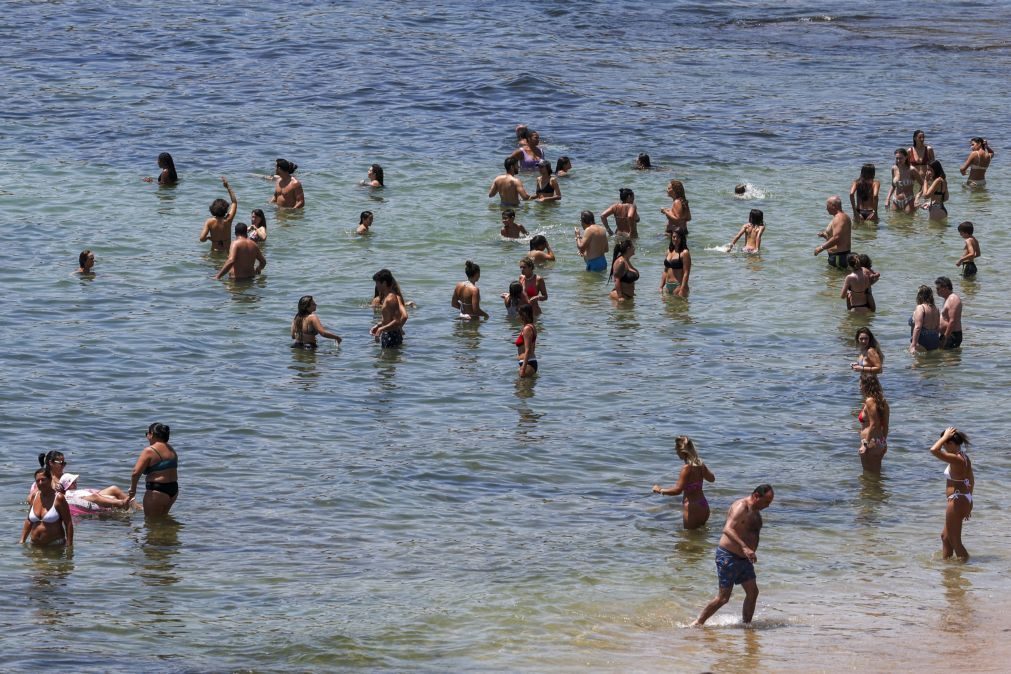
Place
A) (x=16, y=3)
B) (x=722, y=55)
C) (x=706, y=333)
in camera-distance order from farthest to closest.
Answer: (x=16, y=3), (x=722, y=55), (x=706, y=333)

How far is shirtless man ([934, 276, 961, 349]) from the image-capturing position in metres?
21.4

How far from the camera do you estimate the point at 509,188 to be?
1181 inches

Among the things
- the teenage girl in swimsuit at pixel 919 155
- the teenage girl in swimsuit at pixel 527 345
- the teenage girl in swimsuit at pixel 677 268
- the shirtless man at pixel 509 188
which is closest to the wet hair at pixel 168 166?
the shirtless man at pixel 509 188

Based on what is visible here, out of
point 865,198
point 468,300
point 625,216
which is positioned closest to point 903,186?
point 865,198

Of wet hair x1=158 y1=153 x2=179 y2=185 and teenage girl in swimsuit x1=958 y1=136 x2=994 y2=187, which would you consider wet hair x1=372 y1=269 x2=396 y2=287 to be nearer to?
wet hair x1=158 y1=153 x2=179 y2=185

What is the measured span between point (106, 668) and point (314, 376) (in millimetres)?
8380

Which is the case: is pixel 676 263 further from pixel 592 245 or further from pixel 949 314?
pixel 949 314

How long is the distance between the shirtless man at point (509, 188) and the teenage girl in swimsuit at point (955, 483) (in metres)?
15.9

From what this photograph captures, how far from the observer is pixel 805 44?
4634 cm

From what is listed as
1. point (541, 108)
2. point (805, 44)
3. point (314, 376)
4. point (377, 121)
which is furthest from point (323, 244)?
point (805, 44)

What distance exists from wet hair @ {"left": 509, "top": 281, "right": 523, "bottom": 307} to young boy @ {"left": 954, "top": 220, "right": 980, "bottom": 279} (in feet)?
25.5

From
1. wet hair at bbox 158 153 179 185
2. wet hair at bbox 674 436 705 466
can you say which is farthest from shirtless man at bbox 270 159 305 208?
wet hair at bbox 674 436 705 466

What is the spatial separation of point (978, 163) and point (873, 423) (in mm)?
16097

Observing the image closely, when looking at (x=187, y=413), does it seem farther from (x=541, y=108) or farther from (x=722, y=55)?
(x=722, y=55)
